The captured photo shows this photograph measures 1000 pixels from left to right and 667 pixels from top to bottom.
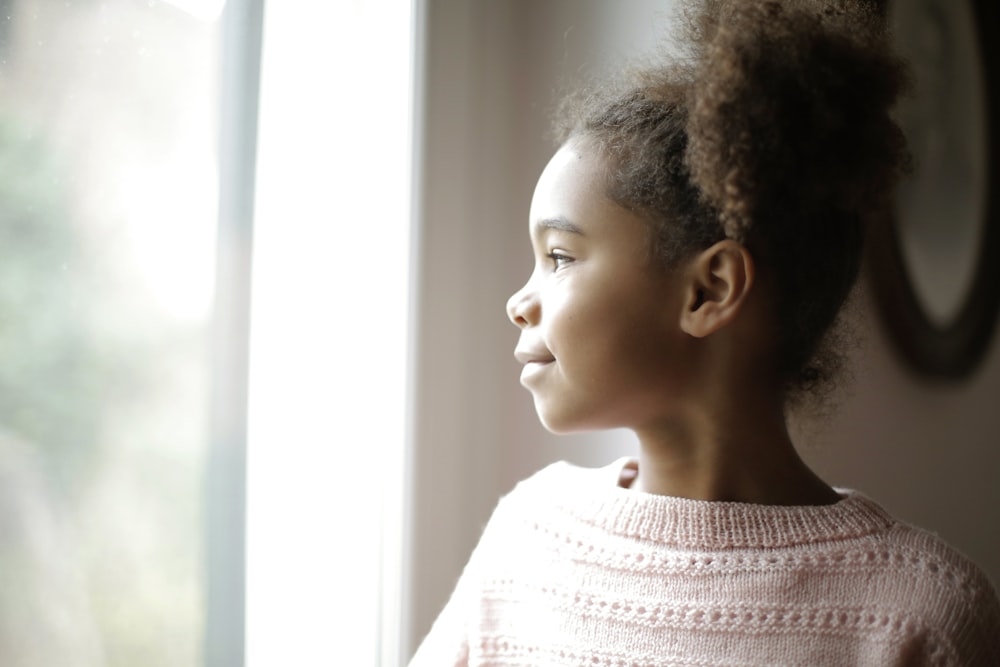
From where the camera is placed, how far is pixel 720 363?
86 centimetres

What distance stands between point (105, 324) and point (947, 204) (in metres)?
1.02

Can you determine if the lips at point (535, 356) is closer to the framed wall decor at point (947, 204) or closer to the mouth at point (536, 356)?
the mouth at point (536, 356)

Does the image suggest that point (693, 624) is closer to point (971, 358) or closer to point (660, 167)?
point (660, 167)

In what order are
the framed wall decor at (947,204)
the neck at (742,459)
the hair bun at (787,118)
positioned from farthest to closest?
the framed wall decor at (947,204) < the neck at (742,459) < the hair bun at (787,118)

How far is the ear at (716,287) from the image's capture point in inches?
31.9

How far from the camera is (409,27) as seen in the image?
1.09 metres

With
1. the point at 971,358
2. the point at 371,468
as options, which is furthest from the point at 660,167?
the point at 971,358

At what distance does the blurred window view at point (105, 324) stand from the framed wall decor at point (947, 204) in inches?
32.4

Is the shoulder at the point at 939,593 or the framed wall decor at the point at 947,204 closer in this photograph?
the shoulder at the point at 939,593

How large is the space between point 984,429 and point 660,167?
0.71 metres

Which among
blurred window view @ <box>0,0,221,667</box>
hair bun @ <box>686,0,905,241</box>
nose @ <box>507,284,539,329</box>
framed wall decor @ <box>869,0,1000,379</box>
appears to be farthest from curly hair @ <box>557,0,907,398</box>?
blurred window view @ <box>0,0,221,667</box>

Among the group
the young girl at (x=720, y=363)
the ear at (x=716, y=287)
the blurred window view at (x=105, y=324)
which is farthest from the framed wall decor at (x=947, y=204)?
the blurred window view at (x=105, y=324)

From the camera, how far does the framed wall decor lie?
45.3 inches

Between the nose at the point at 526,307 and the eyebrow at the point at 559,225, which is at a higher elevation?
the eyebrow at the point at 559,225
